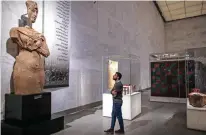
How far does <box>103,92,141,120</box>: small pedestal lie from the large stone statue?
1.79m

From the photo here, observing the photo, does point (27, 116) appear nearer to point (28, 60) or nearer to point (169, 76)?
point (28, 60)

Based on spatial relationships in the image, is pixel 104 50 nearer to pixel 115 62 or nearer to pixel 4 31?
pixel 115 62

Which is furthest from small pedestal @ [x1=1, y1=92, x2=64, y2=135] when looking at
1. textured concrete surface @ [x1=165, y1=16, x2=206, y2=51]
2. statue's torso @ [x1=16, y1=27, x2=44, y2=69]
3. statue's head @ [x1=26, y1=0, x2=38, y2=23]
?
textured concrete surface @ [x1=165, y1=16, x2=206, y2=51]

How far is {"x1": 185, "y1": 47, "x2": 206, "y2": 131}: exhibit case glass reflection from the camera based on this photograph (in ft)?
11.2

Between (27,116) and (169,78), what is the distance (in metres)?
6.02

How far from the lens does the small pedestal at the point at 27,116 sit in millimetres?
2711

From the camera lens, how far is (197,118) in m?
3.45

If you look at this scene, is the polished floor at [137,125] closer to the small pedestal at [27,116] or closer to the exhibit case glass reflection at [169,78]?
the small pedestal at [27,116]

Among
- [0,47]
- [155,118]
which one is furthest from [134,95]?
[0,47]

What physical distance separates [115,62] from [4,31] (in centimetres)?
286

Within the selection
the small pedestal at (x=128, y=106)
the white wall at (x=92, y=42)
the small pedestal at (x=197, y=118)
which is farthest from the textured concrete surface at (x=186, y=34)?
the small pedestal at (x=197, y=118)

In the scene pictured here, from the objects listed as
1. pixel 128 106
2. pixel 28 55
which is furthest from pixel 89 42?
pixel 28 55

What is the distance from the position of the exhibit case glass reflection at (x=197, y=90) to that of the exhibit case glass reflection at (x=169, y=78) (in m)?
0.99

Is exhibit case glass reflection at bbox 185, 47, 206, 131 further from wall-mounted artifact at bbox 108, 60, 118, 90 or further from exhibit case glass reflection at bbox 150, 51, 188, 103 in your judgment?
wall-mounted artifact at bbox 108, 60, 118, 90
